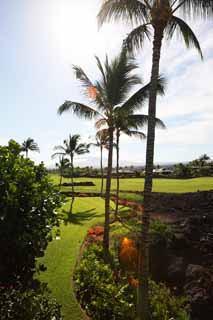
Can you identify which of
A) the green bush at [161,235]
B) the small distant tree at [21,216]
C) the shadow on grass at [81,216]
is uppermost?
the small distant tree at [21,216]

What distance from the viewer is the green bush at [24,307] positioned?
4486 millimetres

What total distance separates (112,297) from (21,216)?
13.2 feet

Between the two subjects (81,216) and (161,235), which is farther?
(81,216)

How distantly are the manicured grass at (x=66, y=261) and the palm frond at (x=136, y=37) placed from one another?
5170mm

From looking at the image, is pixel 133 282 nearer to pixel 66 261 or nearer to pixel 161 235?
pixel 66 261

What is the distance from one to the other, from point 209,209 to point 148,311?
1294 cm

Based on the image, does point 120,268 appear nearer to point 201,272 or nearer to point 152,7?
point 201,272

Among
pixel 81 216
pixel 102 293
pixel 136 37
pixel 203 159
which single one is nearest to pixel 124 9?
pixel 136 37

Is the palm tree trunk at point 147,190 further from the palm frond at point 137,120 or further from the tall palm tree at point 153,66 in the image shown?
the palm frond at point 137,120

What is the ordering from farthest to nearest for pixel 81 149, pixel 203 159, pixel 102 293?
pixel 203 159, pixel 81 149, pixel 102 293

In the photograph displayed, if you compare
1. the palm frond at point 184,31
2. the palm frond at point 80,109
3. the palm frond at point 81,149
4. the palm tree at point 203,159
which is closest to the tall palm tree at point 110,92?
the palm frond at point 80,109

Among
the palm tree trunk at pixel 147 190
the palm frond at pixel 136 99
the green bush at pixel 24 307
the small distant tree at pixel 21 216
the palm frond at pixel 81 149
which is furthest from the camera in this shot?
the palm frond at pixel 81 149

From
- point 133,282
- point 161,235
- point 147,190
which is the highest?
point 147,190

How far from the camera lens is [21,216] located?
371 centimetres
